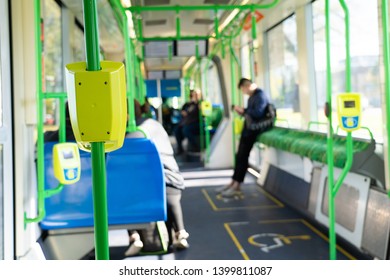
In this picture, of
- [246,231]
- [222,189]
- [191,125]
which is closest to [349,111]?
[246,231]

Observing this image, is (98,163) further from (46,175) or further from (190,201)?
(190,201)

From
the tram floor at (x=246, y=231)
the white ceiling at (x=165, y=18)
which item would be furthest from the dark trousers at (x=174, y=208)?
the white ceiling at (x=165, y=18)

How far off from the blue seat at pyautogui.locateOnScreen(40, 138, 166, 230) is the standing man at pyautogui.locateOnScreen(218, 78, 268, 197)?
299cm

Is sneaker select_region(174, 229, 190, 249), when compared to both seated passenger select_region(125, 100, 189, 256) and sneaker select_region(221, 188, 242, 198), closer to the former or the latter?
seated passenger select_region(125, 100, 189, 256)

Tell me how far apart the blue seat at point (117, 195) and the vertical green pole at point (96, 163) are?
198 centimetres

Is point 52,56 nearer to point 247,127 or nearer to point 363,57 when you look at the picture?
point 247,127

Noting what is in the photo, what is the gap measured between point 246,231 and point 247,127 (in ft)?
6.92

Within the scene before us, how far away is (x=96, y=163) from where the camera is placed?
1.18m

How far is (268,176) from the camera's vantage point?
671cm

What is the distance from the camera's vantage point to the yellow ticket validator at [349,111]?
10.2ft

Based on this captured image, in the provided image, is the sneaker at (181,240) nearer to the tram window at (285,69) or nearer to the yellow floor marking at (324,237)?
the yellow floor marking at (324,237)
